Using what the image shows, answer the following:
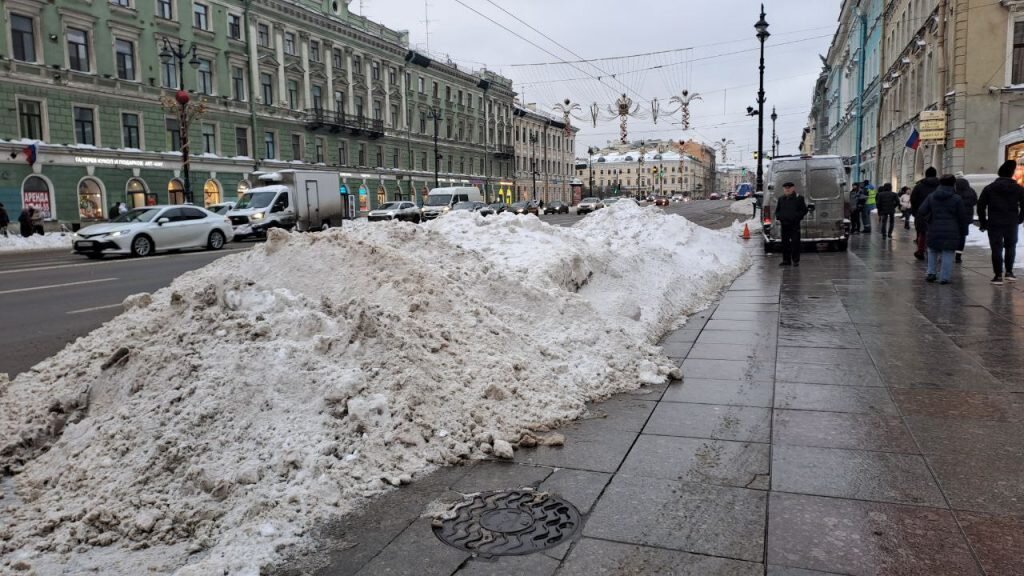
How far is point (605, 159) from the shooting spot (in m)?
126

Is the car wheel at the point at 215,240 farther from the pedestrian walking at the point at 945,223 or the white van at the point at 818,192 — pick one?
the pedestrian walking at the point at 945,223

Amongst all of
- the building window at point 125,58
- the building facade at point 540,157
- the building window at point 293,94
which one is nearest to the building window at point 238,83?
the building window at point 293,94

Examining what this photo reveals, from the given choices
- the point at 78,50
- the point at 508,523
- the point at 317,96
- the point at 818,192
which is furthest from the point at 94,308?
the point at 317,96

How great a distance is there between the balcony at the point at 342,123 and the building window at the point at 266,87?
3.10 meters

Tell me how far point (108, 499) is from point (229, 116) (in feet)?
139

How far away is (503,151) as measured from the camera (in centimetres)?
7631

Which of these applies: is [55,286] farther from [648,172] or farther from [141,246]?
[648,172]

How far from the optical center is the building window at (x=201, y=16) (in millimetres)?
39350

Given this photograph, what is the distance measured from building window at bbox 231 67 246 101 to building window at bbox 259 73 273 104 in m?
1.36

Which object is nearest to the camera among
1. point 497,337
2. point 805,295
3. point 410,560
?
point 410,560

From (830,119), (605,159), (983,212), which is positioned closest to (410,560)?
(983,212)

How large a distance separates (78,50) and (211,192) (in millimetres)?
10004

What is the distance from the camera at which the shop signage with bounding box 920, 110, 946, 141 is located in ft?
85.6

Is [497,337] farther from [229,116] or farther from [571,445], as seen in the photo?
[229,116]
